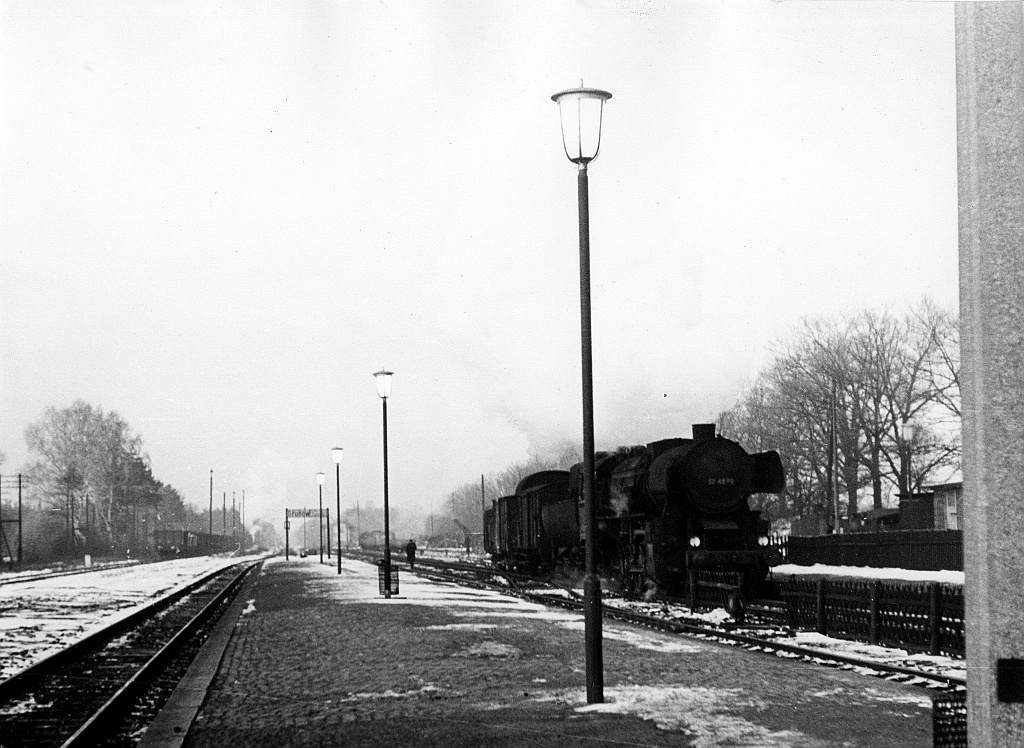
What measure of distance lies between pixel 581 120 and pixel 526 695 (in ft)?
15.6

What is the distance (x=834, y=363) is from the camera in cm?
4672

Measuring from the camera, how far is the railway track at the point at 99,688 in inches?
370

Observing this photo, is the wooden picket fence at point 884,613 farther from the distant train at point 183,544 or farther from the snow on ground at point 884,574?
the distant train at point 183,544

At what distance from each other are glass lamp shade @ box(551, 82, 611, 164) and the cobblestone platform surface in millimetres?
4480

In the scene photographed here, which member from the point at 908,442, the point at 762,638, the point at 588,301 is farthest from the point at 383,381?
the point at 908,442

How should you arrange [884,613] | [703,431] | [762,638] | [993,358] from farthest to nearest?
[703,431]
[762,638]
[884,613]
[993,358]

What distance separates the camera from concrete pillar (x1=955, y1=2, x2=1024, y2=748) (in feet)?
12.6

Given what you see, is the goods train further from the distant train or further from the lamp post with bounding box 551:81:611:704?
the distant train

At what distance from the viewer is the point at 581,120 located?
9.87m

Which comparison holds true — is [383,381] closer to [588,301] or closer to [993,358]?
[588,301]

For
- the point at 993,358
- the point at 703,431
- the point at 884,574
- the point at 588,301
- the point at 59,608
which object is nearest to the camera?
the point at 993,358

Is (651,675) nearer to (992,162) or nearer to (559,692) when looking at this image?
(559,692)

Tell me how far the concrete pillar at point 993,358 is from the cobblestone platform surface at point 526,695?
4.08 meters

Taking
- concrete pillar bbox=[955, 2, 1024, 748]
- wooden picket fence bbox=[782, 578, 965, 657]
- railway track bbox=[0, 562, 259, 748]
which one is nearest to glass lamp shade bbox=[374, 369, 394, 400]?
railway track bbox=[0, 562, 259, 748]
